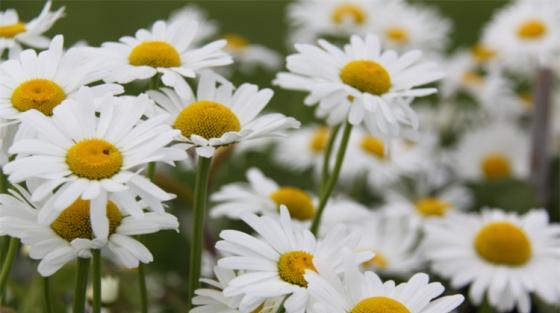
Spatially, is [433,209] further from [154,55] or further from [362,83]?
[154,55]

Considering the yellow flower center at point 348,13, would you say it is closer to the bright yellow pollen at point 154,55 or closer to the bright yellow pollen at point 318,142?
the bright yellow pollen at point 318,142

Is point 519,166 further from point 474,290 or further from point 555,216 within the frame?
point 474,290

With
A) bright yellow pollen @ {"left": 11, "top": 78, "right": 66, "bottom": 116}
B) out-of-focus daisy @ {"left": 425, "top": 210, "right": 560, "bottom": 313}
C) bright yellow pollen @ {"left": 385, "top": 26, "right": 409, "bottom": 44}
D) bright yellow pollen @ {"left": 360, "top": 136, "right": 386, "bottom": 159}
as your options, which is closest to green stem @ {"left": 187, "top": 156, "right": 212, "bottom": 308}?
bright yellow pollen @ {"left": 11, "top": 78, "right": 66, "bottom": 116}

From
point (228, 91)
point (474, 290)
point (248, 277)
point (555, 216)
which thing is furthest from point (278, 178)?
point (248, 277)

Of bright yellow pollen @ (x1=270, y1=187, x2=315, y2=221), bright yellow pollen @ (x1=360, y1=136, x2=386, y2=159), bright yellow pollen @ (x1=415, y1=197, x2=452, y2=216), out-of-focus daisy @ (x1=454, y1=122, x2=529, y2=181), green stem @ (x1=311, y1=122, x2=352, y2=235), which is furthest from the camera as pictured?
out-of-focus daisy @ (x1=454, y1=122, x2=529, y2=181)

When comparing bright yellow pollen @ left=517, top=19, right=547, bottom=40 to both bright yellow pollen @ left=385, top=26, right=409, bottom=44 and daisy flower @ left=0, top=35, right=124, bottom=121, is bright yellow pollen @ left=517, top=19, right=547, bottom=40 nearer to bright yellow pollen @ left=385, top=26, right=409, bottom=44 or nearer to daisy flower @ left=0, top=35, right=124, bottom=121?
bright yellow pollen @ left=385, top=26, right=409, bottom=44

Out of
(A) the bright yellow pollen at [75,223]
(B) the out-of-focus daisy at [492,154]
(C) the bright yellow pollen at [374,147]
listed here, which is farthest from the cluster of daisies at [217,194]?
(B) the out-of-focus daisy at [492,154]

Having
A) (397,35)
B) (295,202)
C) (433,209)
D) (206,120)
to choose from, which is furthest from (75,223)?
(397,35)
